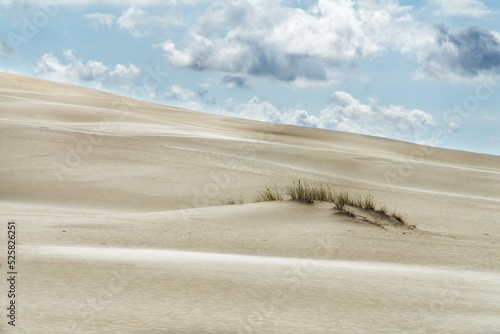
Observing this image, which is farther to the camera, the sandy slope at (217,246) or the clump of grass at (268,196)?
the clump of grass at (268,196)

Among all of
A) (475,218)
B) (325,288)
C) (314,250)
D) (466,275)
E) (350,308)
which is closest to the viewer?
(350,308)

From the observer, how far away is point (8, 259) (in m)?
6.11

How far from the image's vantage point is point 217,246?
8422 millimetres

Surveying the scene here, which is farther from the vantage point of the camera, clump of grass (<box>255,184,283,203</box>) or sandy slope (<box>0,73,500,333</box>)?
clump of grass (<box>255,184,283,203</box>)

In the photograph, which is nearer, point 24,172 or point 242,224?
point 242,224

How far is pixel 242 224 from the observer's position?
9719mm

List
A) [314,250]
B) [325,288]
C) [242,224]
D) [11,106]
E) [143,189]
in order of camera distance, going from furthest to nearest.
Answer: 1. [11,106]
2. [143,189]
3. [242,224]
4. [314,250]
5. [325,288]

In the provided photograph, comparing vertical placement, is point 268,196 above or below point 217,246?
above

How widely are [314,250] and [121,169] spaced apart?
30.3ft

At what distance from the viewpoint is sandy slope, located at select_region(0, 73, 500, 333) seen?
4.73 metres

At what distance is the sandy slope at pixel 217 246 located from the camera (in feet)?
Answer: 15.5

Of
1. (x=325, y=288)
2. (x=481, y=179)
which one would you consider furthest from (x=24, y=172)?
(x=481, y=179)

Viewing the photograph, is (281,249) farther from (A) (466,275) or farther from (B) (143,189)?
(B) (143,189)

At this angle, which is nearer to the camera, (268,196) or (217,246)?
(217,246)
